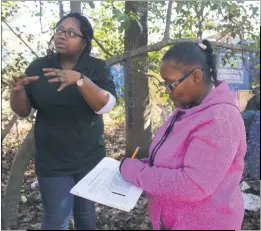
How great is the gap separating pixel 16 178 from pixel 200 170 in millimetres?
2173

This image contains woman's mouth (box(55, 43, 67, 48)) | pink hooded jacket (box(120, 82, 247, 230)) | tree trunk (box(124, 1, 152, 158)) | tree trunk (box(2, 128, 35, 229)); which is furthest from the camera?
tree trunk (box(124, 1, 152, 158))

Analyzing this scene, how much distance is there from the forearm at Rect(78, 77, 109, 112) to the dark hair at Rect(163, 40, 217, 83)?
56 cm

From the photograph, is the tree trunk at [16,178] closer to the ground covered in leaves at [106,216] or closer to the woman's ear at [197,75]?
the ground covered in leaves at [106,216]

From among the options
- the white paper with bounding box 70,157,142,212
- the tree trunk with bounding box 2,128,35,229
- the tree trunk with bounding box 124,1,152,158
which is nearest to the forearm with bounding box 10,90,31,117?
the white paper with bounding box 70,157,142,212

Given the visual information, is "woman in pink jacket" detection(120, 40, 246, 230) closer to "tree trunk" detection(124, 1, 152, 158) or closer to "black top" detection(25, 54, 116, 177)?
"black top" detection(25, 54, 116, 177)

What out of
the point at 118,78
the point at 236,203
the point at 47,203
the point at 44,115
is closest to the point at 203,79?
the point at 236,203

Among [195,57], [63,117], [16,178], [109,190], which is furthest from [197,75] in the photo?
[16,178]

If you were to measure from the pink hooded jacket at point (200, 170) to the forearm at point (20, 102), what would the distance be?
884 millimetres

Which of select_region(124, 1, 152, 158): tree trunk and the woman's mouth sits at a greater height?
the woman's mouth

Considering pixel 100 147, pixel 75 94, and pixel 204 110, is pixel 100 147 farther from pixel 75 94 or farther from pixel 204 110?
pixel 204 110

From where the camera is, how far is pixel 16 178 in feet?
10.0

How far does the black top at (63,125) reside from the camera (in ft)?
6.93

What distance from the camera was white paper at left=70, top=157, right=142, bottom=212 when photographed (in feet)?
4.49

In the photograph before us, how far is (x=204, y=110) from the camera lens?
135 cm
